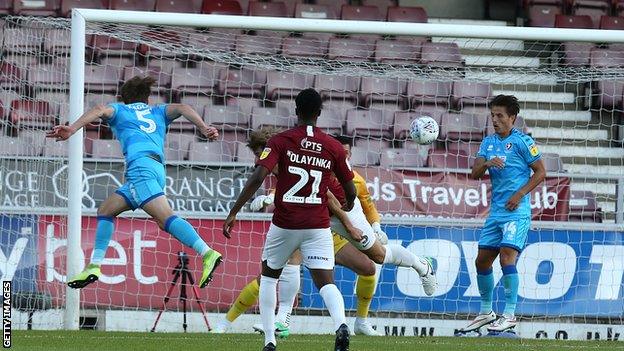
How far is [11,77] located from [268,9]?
6.34 metres

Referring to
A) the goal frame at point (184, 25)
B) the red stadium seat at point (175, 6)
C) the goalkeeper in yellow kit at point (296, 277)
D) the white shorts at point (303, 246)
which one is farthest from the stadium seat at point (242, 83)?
the white shorts at point (303, 246)

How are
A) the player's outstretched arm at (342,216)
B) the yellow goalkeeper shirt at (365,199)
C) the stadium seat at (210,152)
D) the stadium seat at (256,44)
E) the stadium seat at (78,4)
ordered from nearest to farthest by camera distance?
the player's outstretched arm at (342,216) < the yellow goalkeeper shirt at (365,199) < the stadium seat at (256,44) < the stadium seat at (210,152) < the stadium seat at (78,4)

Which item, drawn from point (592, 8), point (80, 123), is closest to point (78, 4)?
point (592, 8)

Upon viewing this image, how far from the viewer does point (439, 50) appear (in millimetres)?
15516

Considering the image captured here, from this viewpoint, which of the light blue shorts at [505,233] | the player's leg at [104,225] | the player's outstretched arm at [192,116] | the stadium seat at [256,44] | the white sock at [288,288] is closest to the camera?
the player's outstretched arm at [192,116]

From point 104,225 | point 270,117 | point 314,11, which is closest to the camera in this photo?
point 104,225

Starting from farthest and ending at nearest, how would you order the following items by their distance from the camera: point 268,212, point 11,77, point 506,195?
point 268,212, point 11,77, point 506,195

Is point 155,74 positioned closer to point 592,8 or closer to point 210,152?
point 210,152

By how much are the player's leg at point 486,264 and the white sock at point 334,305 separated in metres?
3.19

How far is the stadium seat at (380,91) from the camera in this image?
1520 centimetres

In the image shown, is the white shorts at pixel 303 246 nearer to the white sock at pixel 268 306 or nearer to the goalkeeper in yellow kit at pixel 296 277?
the white sock at pixel 268 306

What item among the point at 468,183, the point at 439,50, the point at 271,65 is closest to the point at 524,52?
the point at 439,50

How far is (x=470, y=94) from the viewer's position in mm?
15344

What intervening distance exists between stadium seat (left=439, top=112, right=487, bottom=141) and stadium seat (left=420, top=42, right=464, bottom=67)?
0.59 meters
